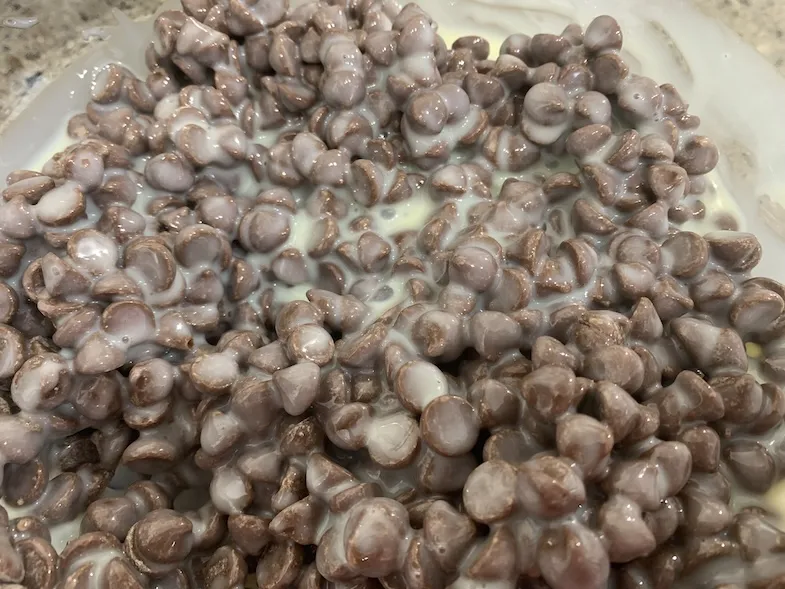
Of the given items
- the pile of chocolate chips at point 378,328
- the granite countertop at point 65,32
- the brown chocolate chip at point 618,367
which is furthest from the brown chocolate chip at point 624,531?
the granite countertop at point 65,32

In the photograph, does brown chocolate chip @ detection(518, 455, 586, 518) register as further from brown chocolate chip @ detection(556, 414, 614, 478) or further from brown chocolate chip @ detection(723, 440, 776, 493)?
brown chocolate chip @ detection(723, 440, 776, 493)

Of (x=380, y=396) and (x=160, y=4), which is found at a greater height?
(x=380, y=396)

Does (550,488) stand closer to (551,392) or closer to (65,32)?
(551,392)

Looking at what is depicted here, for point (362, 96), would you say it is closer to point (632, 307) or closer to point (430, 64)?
point (430, 64)

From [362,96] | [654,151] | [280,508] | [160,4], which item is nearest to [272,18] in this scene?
[362,96]

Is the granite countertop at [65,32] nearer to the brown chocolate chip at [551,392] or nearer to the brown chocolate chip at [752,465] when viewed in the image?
the brown chocolate chip at [752,465]

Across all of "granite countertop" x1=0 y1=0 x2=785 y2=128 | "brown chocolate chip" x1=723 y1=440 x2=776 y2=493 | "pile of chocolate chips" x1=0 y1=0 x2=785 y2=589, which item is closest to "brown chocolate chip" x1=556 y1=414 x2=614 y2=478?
"pile of chocolate chips" x1=0 y1=0 x2=785 y2=589
